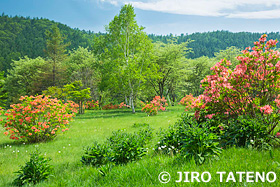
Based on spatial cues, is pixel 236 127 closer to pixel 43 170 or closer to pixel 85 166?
pixel 85 166

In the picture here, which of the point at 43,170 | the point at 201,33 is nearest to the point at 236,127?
the point at 43,170

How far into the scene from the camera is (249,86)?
5.12 meters

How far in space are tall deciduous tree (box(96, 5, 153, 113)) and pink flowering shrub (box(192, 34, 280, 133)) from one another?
1585 cm

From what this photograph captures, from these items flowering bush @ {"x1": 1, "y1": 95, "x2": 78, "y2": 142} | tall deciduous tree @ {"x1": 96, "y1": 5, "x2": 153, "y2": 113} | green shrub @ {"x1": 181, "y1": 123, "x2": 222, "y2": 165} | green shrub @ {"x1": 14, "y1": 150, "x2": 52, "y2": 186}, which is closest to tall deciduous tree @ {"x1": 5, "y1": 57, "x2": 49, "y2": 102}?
tall deciduous tree @ {"x1": 96, "y1": 5, "x2": 153, "y2": 113}

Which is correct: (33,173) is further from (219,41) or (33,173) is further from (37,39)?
(219,41)

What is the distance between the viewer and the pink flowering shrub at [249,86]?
4.86 meters

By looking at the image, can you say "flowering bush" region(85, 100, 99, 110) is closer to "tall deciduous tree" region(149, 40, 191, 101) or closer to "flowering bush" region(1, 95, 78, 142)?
"tall deciduous tree" region(149, 40, 191, 101)

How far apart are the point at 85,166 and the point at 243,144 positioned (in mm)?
Result: 3882

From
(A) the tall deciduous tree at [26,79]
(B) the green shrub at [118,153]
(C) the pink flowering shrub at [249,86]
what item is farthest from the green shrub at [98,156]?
(A) the tall deciduous tree at [26,79]

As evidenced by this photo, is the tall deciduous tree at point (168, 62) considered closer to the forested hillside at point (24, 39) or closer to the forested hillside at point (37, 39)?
the forested hillside at point (37, 39)

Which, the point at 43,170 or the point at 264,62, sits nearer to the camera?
the point at 43,170

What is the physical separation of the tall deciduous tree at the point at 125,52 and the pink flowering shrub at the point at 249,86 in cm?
1585

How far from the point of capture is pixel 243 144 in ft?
14.4

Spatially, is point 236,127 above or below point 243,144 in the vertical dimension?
above
